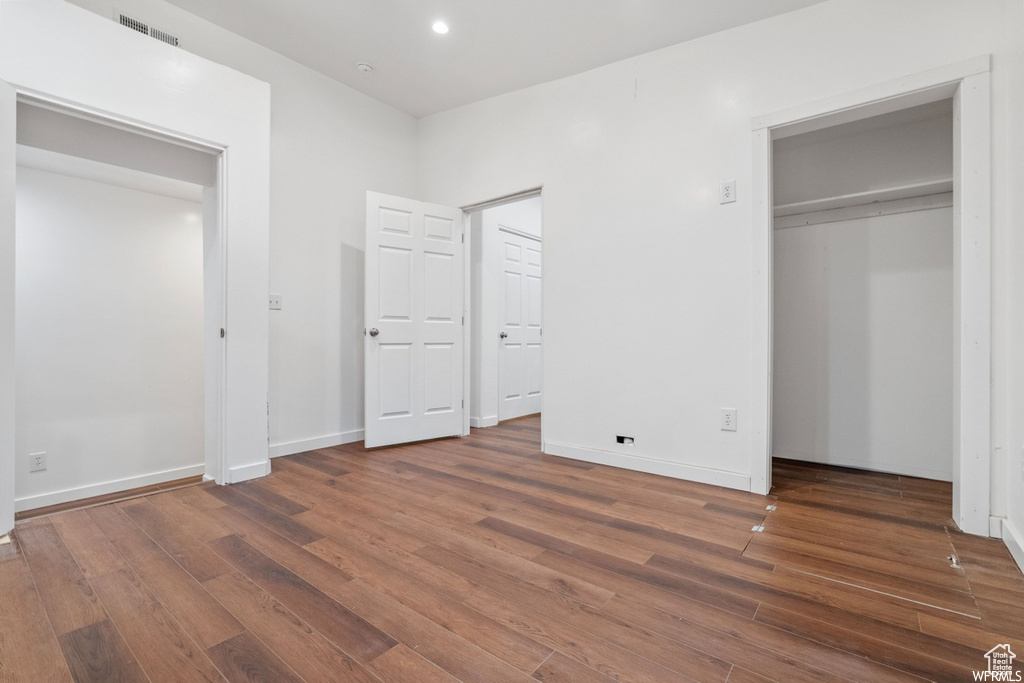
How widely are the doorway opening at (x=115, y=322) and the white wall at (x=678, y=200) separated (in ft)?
7.55

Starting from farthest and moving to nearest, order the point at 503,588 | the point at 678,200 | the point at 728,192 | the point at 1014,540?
the point at 678,200 → the point at 728,192 → the point at 1014,540 → the point at 503,588

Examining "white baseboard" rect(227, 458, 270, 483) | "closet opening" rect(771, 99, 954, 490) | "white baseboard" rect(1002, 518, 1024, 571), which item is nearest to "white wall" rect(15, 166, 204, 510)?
"white baseboard" rect(227, 458, 270, 483)

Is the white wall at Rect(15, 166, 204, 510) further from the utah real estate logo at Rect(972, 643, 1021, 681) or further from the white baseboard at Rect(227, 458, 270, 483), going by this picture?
the utah real estate logo at Rect(972, 643, 1021, 681)

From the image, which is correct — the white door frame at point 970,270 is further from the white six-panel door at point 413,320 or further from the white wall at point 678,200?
the white six-panel door at point 413,320

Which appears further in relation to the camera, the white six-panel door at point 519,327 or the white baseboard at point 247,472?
the white six-panel door at point 519,327

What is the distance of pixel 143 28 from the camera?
2.63 metres

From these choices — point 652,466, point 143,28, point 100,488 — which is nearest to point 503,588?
point 652,466

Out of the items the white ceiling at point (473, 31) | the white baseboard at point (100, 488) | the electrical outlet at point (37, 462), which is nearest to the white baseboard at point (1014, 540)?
the white ceiling at point (473, 31)

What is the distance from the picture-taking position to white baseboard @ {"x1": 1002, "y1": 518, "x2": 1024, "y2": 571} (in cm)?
172

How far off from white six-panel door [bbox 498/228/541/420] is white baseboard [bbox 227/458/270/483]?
238 cm

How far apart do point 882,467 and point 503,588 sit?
9.38 feet

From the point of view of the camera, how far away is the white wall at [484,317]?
4500 mm

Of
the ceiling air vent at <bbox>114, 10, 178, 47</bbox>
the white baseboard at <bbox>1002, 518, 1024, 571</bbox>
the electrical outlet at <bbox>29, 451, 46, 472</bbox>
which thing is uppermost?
the ceiling air vent at <bbox>114, 10, 178, 47</bbox>

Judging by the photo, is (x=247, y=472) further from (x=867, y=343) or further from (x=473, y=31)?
(x=867, y=343)
